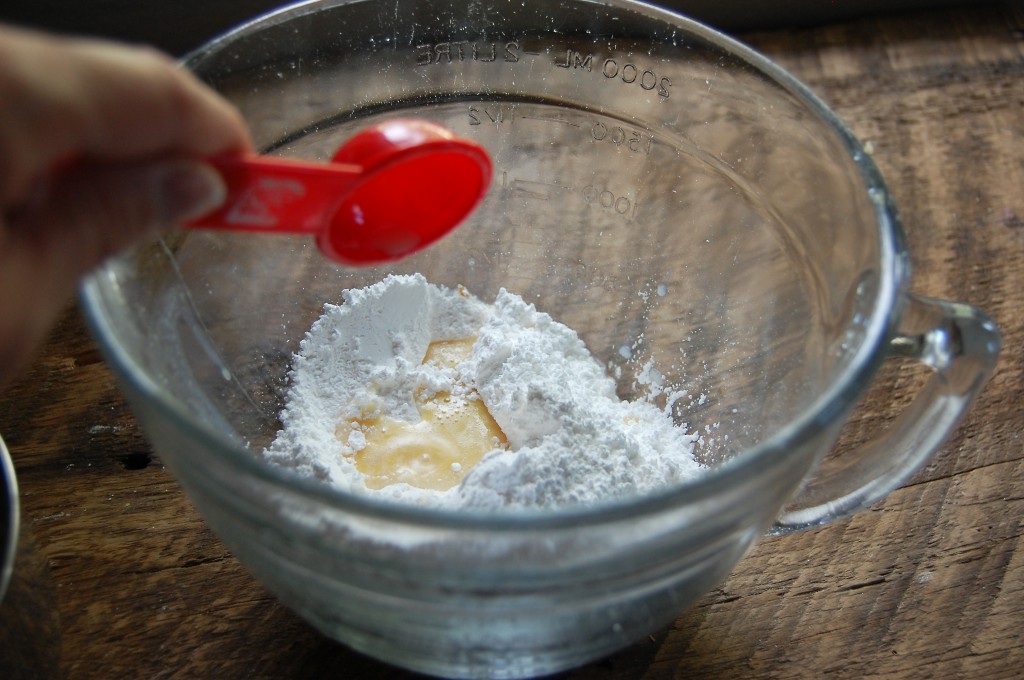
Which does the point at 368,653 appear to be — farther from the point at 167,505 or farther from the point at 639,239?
the point at 639,239

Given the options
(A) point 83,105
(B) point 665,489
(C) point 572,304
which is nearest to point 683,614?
(B) point 665,489

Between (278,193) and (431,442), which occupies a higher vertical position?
(278,193)

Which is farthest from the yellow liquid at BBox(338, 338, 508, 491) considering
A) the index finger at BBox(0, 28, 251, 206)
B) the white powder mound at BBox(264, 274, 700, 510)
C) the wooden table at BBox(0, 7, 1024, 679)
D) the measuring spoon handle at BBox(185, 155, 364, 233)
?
the index finger at BBox(0, 28, 251, 206)

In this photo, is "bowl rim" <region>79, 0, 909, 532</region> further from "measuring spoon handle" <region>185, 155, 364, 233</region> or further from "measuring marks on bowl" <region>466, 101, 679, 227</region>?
"measuring marks on bowl" <region>466, 101, 679, 227</region>

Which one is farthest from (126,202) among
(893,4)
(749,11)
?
(893,4)

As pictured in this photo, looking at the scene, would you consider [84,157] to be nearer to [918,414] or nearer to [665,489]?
[665,489]

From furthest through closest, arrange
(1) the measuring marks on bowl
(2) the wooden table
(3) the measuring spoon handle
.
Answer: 1. (1) the measuring marks on bowl
2. (2) the wooden table
3. (3) the measuring spoon handle

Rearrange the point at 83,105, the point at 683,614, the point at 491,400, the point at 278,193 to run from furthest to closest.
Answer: the point at 491,400 → the point at 683,614 → the point at 278,193 → the point at 83,105
